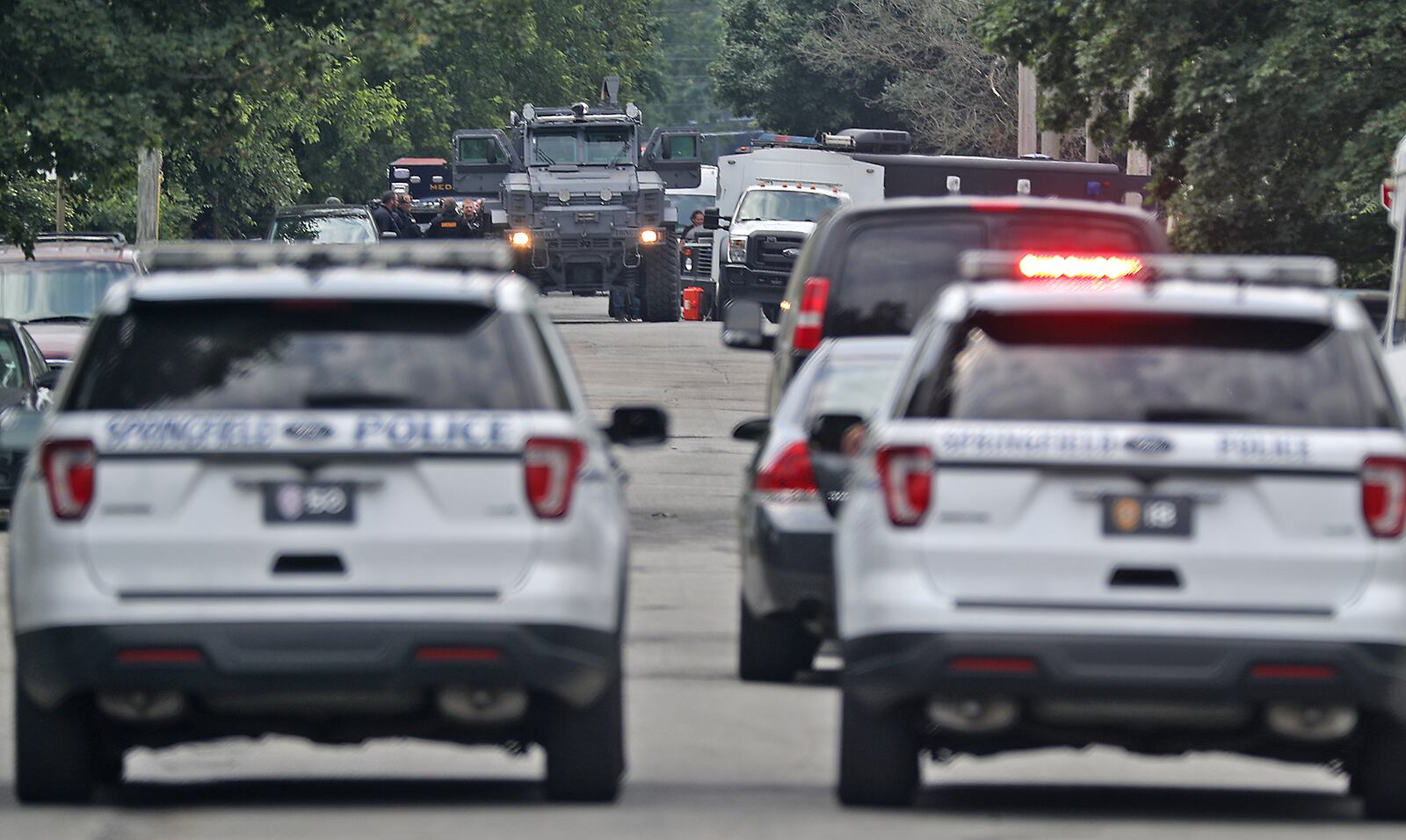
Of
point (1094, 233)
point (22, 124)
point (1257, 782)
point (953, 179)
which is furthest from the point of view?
point (953, 179)

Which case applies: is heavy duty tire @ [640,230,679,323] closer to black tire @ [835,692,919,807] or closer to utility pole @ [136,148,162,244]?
utility pole @ [136,148,162,244]

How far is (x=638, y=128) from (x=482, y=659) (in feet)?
110

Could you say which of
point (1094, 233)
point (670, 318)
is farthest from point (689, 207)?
point (1094, 233)

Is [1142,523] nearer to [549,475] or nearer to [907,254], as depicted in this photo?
[549,475]

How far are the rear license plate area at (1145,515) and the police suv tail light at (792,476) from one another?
327 centimetres

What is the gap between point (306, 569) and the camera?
743 cm

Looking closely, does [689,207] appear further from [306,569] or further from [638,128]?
[306,569]

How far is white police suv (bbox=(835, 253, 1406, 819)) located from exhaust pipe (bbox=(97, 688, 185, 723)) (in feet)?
6.39

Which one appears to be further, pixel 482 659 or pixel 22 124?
pixel 22 124

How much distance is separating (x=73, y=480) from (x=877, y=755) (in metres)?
2.47

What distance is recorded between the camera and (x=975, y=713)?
24.9 ft

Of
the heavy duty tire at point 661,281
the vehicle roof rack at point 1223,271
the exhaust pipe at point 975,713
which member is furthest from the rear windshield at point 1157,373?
the heavy duty tire at point 661,281

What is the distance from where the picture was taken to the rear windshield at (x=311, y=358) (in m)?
7.56

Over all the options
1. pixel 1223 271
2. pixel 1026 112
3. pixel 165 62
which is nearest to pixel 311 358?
pixel 1223 271
